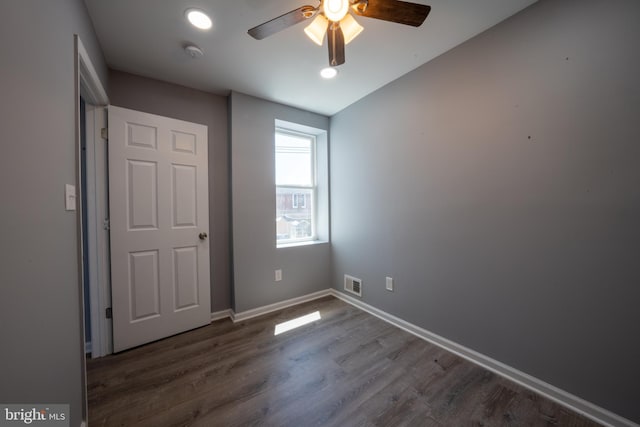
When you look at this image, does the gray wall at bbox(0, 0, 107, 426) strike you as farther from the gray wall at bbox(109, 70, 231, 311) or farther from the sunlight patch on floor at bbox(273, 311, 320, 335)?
the sunlight patch on floor at bbox(273, 311, 320, 335)

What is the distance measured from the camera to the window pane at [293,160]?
2.94 m

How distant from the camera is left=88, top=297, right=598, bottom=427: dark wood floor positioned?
1307 millimetres

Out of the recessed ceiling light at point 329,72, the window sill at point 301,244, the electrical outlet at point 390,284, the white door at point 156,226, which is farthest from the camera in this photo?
the window sill at point 301,244

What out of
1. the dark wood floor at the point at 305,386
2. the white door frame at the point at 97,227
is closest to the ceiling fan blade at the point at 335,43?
the white door frame at the point at 97,227

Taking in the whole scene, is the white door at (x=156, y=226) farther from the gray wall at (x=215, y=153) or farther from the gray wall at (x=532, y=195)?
the gray wall at (x=532, y=195)

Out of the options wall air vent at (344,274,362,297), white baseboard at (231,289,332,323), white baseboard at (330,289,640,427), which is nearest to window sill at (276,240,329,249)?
wall air vent at (344,274,362,297)

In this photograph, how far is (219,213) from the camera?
8.13 ft

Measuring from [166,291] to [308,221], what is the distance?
1.81 metres

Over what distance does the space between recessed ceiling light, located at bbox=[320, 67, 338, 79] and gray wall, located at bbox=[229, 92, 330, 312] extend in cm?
76

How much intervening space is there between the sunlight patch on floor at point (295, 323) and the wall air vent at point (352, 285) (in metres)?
0.52

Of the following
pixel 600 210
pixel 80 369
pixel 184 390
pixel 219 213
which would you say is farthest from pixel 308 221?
pixel 600 210

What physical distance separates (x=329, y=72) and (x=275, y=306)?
2.54 meters

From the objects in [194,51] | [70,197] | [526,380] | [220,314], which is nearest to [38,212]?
[70,197]

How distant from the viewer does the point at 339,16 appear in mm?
1204
